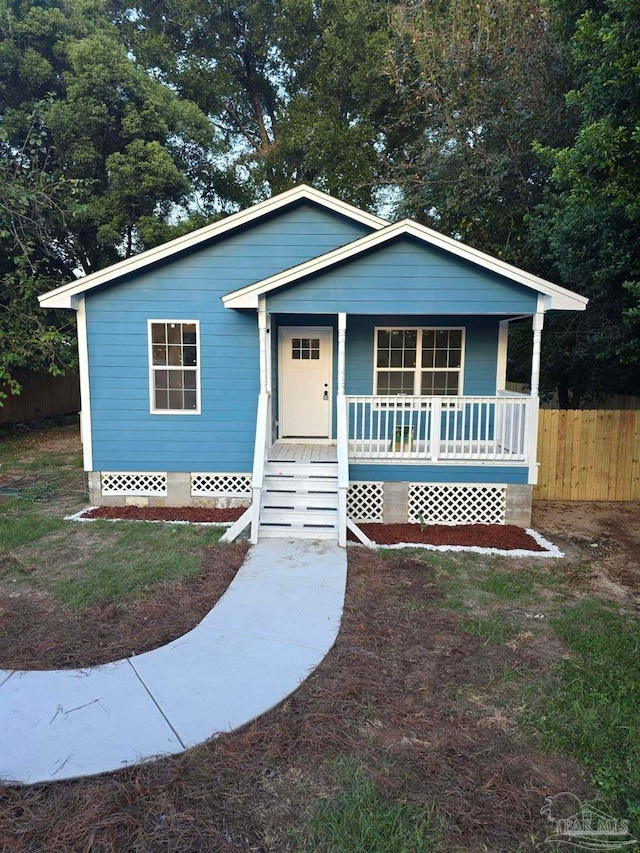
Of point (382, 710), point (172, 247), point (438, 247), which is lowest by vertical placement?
point (382, 710)

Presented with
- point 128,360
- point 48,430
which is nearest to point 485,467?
point 128,360

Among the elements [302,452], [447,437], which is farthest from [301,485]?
[447,437]

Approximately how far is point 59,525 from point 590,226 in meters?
8.82

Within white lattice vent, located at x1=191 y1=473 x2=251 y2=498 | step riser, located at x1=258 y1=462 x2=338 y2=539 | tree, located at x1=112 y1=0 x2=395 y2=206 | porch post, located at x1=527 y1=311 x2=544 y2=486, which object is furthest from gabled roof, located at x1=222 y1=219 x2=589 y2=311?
tree, located at x1=112 y1=0 x2=395 y2=206

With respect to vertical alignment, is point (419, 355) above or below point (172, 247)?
below

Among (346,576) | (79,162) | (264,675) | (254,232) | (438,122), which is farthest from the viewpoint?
(79,162)

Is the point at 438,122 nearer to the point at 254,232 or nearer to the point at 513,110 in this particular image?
the point at 513,110

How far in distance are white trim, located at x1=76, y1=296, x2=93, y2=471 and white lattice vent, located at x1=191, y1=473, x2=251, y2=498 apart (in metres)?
1.72

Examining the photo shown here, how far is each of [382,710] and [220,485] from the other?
554 cm

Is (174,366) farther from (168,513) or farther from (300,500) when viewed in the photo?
(300,500)

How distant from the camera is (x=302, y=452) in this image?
26.8 ft

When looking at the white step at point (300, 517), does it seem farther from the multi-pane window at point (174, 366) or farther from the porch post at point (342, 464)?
the multi-pane window at point (174, 366)

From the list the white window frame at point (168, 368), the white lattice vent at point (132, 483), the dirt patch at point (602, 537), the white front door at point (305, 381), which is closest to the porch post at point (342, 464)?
the white front door at point (305, 381)

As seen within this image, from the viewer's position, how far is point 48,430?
17578 mm
